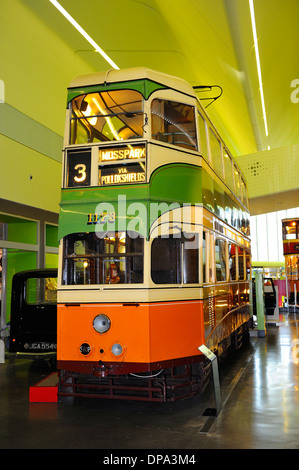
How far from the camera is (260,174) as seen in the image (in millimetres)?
19281

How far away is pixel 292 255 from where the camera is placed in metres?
25.2

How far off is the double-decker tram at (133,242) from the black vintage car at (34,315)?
217cm

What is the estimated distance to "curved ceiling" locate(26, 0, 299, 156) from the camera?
12.3m

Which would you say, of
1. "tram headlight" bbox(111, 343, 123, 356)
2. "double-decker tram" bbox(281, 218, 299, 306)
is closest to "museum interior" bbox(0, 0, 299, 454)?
"tram headlight" bbox(111, 343, 123, 356)

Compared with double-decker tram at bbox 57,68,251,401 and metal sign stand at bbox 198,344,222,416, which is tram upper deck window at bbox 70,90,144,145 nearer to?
double-decker tram at bbox 57,68,251,401

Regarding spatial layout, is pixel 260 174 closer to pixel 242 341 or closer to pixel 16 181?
pixel 242 341

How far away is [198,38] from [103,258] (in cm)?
1060

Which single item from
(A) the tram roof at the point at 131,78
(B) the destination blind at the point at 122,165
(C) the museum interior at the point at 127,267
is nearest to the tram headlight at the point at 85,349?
(C) the museum interior at the point at 127,267

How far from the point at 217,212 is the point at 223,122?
46.7 feet

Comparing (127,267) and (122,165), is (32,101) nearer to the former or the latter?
(122,165)

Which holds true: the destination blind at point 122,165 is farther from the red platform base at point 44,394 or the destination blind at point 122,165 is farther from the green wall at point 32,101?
the green wall at point 32,101
